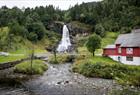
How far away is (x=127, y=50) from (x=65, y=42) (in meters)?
55.7

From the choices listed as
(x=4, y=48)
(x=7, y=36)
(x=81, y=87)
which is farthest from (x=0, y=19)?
(x=81, y=87)

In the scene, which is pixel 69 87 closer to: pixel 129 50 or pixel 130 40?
pixel 129 50

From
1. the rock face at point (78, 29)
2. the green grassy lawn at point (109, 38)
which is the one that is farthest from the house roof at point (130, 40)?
the rock face at point (78, 29)

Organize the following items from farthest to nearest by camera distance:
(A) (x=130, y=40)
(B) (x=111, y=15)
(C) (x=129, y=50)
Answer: (B) (x=111, y=15) < (A) (x=130, y=40) < (C) (x=129, y=50)

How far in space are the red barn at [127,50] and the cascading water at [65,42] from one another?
127 ft

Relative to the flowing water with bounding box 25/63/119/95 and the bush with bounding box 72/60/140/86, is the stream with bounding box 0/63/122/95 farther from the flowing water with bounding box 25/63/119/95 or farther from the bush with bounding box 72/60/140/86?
the bush with bounding box 72/60/140/86

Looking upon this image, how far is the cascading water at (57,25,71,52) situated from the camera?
4023 inches

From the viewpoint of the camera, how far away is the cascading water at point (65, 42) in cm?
10219

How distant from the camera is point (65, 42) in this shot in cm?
11069

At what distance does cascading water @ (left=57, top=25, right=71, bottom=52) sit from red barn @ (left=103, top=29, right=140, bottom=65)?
38.6 m

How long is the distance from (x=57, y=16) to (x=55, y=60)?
63.6 meters

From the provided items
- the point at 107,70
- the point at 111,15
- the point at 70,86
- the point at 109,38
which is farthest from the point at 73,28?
the point at 70,86

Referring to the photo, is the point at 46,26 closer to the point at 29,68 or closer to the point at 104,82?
the point at 29,68

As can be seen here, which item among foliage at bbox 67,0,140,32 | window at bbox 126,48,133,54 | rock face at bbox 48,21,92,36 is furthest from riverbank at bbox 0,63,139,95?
rock face at bbox 48,21,92,36
